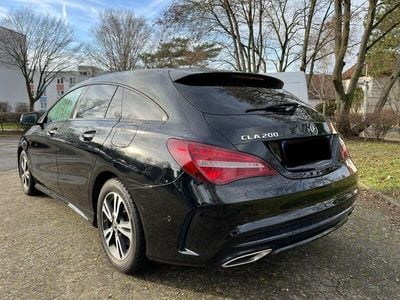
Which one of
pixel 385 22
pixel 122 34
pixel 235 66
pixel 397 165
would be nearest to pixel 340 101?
pixel 385 22

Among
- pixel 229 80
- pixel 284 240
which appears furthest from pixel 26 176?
pixel 284 240

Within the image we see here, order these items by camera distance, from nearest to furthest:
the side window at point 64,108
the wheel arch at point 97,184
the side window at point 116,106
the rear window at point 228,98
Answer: the rear window at point 228,98 < the wheel arch at point 97,184 < the side window at point 116,106 < the side window at point 64,108

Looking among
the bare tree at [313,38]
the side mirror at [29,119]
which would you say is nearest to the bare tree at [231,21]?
the bare tree at [313,38]

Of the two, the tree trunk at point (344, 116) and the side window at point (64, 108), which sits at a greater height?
the side window at point (64, 108)

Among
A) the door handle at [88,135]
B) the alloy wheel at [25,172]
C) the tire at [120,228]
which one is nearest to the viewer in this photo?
the tire at [120,228]

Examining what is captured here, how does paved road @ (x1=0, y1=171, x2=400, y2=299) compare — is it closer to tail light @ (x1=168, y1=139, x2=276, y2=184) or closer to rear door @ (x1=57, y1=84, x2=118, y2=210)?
rear door @ (x1=57, y1=84, x2=118, y2=210)

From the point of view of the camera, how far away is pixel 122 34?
31047 mm

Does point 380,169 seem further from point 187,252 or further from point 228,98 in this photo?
point 187,252

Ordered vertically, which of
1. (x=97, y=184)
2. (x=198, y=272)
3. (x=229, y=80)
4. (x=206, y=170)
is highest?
(x=229, y=80)

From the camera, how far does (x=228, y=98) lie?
2768mm

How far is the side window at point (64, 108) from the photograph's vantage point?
4034mm

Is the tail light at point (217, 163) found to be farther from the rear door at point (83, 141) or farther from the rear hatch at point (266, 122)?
the rear door at point (83, 141)

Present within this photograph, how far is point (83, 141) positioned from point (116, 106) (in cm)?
47

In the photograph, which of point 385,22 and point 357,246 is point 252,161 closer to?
point 357,246
